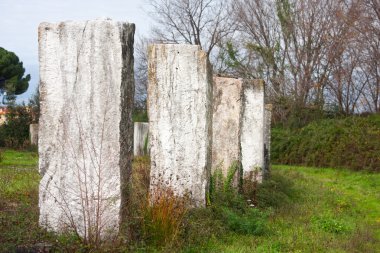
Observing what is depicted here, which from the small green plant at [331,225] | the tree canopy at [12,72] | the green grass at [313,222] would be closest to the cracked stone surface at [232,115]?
the green grass at [313,222]

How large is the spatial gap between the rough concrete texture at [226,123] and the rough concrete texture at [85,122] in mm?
4935

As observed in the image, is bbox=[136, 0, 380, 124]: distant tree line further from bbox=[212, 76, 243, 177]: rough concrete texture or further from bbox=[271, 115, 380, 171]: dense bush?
bbox=[212, 76, 243, 177]: rough concrete texture

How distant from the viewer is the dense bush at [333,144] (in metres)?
22.9

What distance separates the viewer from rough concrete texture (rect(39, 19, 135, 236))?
688 centimetres

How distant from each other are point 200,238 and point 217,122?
4877 mm

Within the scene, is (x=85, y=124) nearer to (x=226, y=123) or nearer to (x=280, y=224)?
(x=280, y=224)

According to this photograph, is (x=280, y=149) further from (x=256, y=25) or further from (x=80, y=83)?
(x=80, y=83)

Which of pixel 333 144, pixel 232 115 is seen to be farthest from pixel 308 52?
pixel 232 115

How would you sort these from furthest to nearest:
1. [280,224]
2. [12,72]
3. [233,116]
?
[12,72]
[233,116]
[280,224]

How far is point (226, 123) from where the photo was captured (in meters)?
12.0

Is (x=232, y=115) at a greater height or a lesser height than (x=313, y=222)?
greater

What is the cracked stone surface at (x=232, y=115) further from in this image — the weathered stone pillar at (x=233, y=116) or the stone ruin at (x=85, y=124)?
the stone ruin at (x=85, y=124)

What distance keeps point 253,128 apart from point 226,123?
169 cm

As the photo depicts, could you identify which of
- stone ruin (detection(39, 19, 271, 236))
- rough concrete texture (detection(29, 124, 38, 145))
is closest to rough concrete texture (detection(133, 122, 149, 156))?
rough concrete texture (detection(29, 124, 38, 145))
